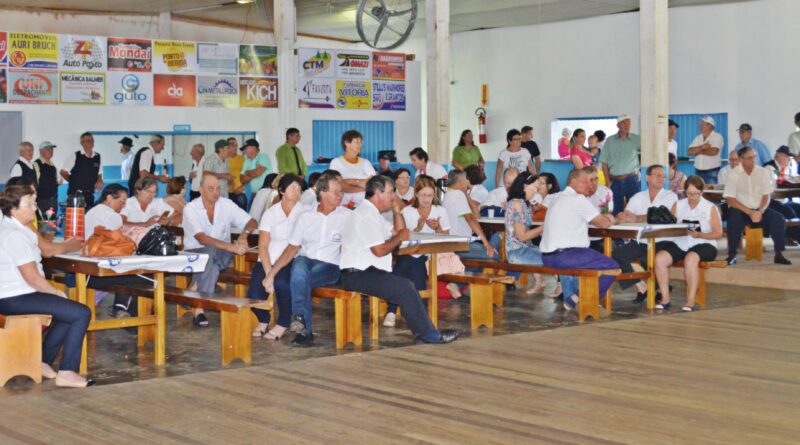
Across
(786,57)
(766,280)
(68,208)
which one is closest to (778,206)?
(766,280)

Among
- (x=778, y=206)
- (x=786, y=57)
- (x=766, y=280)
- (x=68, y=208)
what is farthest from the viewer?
(x=786, y=57)

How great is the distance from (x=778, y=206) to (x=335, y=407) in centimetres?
837

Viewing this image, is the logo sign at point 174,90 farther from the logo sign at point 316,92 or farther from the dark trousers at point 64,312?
the dark trousers at point 64,312

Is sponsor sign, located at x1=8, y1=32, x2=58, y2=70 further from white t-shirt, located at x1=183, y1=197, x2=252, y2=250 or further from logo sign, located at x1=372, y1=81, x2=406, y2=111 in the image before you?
white t-shirt, located at x1=183, y1=197, x2=252, y2=250

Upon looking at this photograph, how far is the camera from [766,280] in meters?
10.8

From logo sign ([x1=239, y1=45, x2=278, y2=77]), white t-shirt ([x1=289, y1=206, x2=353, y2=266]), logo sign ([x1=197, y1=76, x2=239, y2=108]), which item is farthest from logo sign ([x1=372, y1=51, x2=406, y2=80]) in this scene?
white t-shirt ([x1=289, y1=206, x2=353, y2=266])

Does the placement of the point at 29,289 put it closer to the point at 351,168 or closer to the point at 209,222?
the point at 209,222

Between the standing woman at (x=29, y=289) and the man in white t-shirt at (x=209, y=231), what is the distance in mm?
2094

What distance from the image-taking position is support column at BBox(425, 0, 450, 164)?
1387 cm

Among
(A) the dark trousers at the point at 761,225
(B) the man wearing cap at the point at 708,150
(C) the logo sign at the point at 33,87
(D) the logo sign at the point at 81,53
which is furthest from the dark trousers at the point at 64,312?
(B) the man wearing cap at the point at 708,150

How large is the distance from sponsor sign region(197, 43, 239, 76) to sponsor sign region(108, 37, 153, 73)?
724mm

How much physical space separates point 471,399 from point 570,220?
3.58 metres

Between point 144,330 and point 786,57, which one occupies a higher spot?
point 786,57

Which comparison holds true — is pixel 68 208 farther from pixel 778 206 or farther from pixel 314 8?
pixel 314 8
